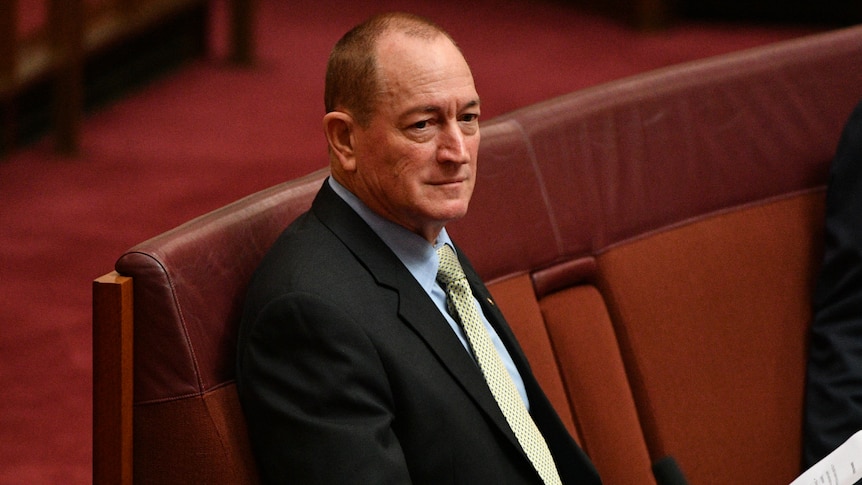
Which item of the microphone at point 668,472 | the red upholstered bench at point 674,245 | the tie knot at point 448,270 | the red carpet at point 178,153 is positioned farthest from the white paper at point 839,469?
the red carpet at point 178,153

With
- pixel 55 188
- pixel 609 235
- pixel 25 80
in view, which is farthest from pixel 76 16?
pixel 609 235

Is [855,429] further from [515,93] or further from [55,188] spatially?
[515,93]

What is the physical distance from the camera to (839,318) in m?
1.92

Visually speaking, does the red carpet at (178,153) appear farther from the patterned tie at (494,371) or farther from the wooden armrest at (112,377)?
the patterned tie at (494,371)

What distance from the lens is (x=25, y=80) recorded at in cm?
349

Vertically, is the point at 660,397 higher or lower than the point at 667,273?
lower

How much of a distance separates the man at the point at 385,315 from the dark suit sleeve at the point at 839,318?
0.65 meters

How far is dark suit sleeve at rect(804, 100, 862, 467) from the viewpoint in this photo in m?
1.86

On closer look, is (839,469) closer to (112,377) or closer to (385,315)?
(385,315)

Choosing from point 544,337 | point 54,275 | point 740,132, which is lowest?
point 54,275

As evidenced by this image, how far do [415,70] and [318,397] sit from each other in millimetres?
389

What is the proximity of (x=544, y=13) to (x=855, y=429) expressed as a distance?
3.84 m

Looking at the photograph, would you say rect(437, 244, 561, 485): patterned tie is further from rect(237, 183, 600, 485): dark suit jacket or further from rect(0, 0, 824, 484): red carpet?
rect(0, 0, 824, 484): red carpet

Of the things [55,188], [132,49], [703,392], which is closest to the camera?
[703,392]
